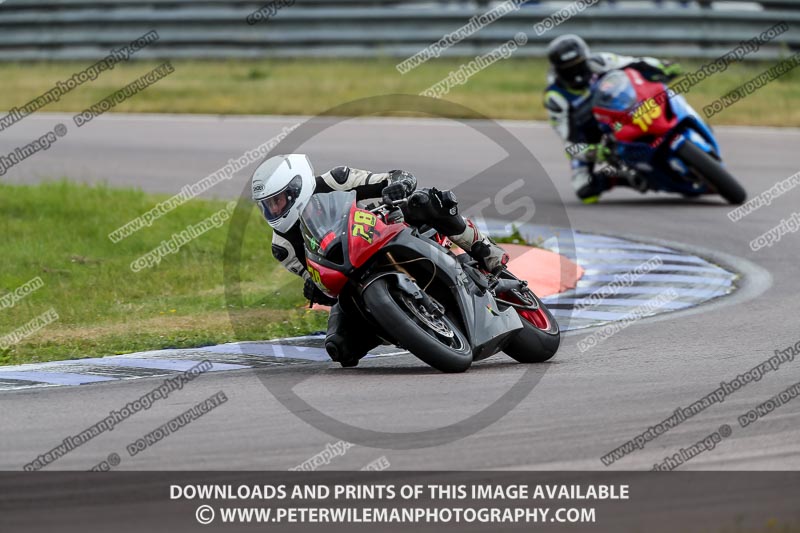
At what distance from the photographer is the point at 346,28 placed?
77.6 feet

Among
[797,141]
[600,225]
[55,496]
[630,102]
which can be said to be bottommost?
[797,141]

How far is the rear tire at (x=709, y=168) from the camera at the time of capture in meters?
13.5

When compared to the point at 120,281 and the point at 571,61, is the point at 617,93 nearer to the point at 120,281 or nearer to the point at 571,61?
the point at 571,61

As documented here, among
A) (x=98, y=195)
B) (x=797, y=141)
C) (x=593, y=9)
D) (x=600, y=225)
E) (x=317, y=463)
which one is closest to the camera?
(x=317, y=463)

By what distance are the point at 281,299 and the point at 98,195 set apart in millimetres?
4797

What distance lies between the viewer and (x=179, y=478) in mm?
5594

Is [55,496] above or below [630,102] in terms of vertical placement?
above

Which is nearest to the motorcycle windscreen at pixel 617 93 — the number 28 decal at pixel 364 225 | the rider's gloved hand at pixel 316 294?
the rider's gloved hand at pixel 316 294

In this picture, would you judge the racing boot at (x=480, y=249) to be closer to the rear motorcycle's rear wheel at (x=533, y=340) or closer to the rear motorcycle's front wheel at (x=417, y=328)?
the rear motorcycle's rear wheel at (x=533, y=340)

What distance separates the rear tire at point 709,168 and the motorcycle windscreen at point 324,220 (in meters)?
6.71

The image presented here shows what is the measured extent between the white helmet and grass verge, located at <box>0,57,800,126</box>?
42.3 feet

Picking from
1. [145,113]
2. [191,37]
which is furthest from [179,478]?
[191,37]

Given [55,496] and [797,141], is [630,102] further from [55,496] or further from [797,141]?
[55,496]

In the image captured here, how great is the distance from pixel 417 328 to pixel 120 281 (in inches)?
193
